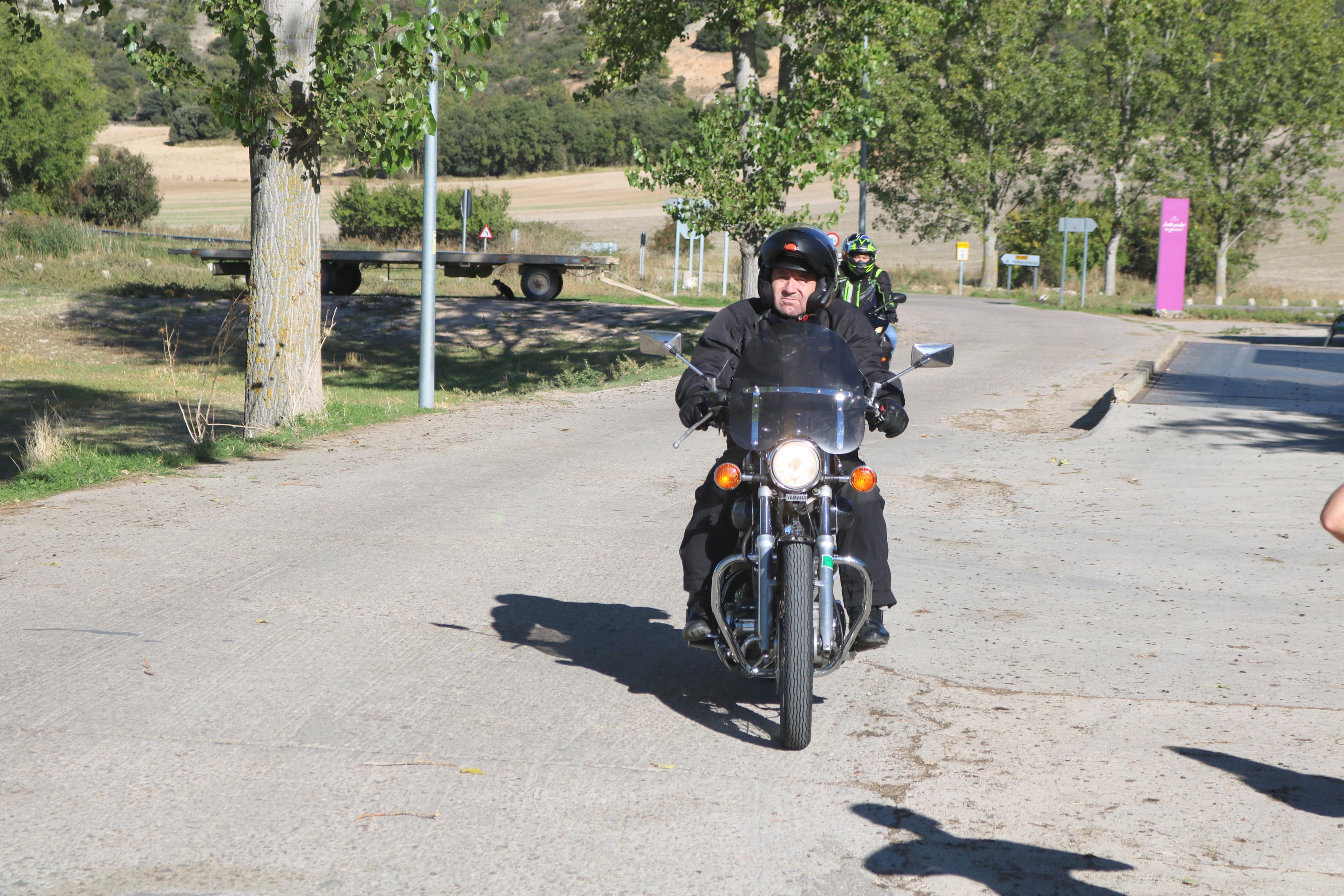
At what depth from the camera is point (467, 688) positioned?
5223mm


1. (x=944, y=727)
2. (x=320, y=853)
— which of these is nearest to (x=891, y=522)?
(x=944, y=727)

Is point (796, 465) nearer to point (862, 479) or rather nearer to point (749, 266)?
point (862, 479)

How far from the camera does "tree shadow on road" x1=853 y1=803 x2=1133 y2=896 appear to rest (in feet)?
11.7

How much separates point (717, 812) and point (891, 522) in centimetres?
537

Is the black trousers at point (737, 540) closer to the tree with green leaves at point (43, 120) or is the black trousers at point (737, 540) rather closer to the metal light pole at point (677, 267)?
the metal light pole at point (677, 267)

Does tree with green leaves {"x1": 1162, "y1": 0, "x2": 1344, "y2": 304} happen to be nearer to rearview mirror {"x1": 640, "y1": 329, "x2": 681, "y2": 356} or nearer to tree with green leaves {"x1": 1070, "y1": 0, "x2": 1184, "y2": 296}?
tree with green leaves {"x1": 1070, "y1": 0, "x2": 1184, "y2": 296}

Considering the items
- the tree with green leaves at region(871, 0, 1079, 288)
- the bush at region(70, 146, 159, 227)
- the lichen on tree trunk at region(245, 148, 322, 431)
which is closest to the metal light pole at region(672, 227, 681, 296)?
the tree with green leaves at region(871, 0, 1079, 288)

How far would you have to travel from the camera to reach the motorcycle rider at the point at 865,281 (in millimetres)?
12078

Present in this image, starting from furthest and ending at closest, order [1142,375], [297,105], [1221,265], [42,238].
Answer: [1221,265], [42,238], [1142,375], [297,105]

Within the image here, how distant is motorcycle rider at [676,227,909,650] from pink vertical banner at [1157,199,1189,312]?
3157cm

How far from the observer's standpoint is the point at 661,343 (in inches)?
198

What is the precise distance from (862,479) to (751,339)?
0.71 metres

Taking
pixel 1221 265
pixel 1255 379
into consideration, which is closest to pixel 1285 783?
pixel 1255 379

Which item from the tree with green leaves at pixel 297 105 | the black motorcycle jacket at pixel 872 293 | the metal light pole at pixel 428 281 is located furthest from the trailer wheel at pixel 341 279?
the black motorcycle jacket at pixel 872 293
